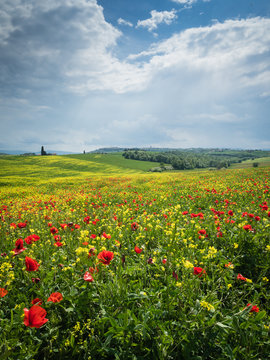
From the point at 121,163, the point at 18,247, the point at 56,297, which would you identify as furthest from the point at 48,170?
the point at 56,297

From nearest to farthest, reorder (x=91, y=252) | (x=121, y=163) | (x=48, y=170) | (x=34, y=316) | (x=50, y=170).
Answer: (x=34, y=316)
(x=91, y=252)
(x=48, y=170)
(x=50, y=170)
(x=121, y=163)

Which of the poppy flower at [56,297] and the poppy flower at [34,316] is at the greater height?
the poppy flower at [34,316]

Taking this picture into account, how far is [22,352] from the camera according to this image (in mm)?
1790

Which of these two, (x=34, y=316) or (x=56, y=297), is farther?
(x=56, y=297)

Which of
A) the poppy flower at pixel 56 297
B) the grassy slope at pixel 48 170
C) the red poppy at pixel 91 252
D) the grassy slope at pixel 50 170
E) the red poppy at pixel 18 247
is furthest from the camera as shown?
the grassy slope at pixel 48 170

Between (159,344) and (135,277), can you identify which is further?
(135,277)

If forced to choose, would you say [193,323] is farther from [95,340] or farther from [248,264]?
[248,264]

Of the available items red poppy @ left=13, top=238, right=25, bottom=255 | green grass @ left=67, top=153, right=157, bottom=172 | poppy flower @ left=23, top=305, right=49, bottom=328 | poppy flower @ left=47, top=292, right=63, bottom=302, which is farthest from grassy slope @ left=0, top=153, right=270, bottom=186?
poppy flower @ left=23, top=305, right=49, bottom=328

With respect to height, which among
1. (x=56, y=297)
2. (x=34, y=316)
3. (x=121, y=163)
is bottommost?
(x=56, y=297)

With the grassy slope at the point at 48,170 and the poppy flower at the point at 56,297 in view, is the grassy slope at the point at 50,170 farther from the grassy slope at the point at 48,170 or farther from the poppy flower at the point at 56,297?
the poppy flower at the point at 56,297

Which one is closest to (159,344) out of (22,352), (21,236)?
(22,352)

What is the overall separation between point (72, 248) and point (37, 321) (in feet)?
7.50

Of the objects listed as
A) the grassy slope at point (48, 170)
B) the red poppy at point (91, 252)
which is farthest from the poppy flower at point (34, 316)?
the grassy slope at point (48, 170)

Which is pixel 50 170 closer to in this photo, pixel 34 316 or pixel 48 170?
pixel 48 170
